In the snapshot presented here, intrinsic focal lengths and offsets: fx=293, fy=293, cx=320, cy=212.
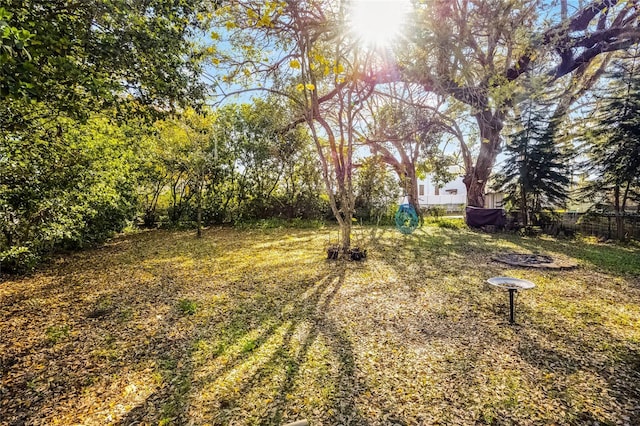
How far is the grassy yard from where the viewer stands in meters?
1.80

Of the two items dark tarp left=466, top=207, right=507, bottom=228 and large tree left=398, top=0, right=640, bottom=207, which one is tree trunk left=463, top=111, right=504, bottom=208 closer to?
dark tarp left=466, top=207, right=507, bottom=228

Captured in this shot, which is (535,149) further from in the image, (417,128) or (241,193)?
(241,193)

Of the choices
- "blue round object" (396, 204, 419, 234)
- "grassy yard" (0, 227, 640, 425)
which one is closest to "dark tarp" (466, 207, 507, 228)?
"blue round object" (396, 204, 419, 234)

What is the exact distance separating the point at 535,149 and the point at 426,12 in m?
7.33

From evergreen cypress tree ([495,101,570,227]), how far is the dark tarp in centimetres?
58

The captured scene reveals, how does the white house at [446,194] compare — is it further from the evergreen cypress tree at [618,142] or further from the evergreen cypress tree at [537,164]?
the evergreen cypress tree at [618,142]

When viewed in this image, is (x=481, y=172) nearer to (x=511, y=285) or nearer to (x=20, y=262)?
(x=511, y=285)

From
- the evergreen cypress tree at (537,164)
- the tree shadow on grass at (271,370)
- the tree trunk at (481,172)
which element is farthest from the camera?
the tree trunk at (481,172)

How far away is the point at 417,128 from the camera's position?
658 cm

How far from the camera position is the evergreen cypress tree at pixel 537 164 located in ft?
29.3

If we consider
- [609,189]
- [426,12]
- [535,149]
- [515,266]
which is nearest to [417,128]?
[426,12]

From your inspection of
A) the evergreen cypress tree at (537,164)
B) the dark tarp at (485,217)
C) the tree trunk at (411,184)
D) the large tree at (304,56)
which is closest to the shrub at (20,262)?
the large tree at (304,56)

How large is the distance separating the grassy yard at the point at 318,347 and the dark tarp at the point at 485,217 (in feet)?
15.9

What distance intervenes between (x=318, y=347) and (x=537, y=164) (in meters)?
9.75
